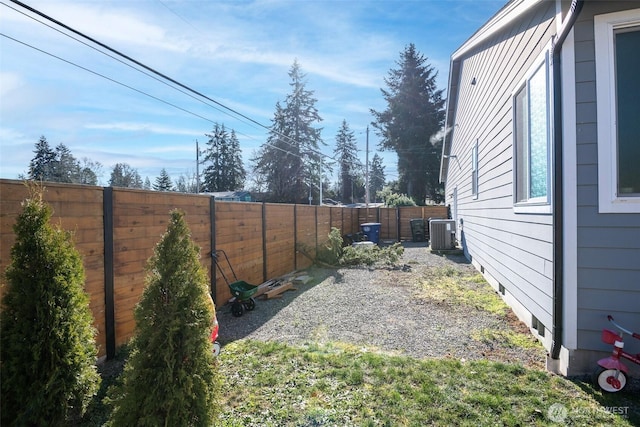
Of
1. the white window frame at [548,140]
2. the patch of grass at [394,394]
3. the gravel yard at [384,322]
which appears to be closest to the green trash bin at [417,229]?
the gravel yard at [384,322]

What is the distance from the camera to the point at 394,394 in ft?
8.69

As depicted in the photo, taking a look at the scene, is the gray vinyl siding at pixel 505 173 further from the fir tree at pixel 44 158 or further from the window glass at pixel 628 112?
the fir tree at pixel 44 158

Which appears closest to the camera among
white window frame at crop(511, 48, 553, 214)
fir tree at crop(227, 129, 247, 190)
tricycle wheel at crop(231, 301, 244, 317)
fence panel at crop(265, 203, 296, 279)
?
white window frame at crop(511, 48, 553, 214)

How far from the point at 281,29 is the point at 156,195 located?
14.8ft

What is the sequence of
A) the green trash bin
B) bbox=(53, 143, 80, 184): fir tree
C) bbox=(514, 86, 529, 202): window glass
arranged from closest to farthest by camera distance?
bbox=(514, 86, 529, 202): window glass → the green trash bin → bbox=(53, 143, 80, 184): fir tree

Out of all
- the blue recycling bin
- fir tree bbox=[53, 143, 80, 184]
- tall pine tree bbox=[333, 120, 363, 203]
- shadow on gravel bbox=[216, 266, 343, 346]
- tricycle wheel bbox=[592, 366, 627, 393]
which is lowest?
shadow on gravel bbox=[216, 266, 343, 346]

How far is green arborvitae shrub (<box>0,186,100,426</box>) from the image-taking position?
1.93 m

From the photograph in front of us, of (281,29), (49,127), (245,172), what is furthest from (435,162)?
(49,127)

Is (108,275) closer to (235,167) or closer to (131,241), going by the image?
(131,241)

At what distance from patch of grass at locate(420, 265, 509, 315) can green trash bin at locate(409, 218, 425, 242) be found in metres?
7.88

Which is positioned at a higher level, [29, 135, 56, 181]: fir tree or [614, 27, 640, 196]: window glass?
[29, 135, 56, 181]: fir tree

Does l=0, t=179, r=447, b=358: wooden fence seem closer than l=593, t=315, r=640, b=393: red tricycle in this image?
No

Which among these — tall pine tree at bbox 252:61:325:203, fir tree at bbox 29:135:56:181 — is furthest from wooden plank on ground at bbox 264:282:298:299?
tall pine tree at bbox 252:61:325:203

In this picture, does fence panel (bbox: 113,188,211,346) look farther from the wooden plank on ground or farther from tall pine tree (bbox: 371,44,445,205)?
tall pine tree (bbox: 371,44,445,205)
